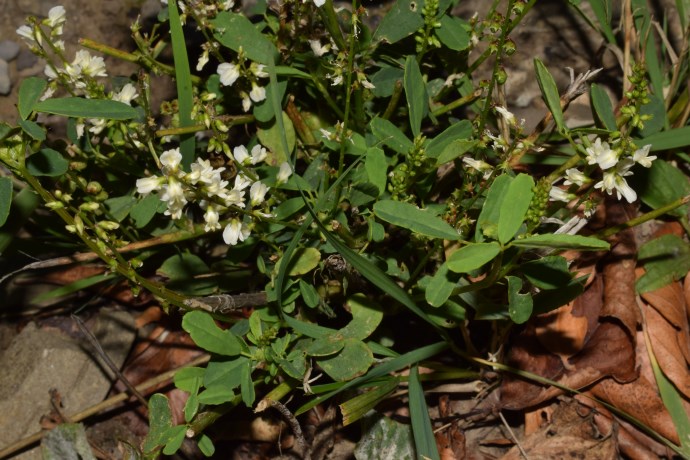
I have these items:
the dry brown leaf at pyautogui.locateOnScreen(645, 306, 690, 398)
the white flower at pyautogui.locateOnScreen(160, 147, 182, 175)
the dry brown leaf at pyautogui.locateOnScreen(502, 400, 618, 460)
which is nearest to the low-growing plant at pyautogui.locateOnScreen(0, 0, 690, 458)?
the white flower at pyautogui.locateOnScreen(160, 147, 182, 175)

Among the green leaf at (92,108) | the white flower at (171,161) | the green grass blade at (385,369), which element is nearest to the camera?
the white flower at (171,161)

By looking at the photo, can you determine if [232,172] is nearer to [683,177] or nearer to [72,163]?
[72,163]

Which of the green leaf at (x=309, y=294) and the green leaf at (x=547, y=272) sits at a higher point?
the green leaf at (x=547, y=272)

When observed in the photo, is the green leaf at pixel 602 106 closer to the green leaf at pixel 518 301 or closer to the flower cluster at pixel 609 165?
the flower cluster at pixel 609 165

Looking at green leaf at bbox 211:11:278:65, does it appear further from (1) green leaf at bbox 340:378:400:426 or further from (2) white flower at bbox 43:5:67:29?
(1) green leaf at bbox 340:378:400:426

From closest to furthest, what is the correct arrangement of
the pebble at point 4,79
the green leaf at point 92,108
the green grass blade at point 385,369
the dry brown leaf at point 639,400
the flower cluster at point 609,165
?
1. the flower cluster at point 609,165
2. the green leaf at point 92,108
3. the green grass blade at point 385,369
4. the dry brown leaf at point 639,400
5. the pebble at point 4,79

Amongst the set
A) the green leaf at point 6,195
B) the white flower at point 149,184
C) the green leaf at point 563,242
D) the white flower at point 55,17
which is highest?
the white flower at point 55,17

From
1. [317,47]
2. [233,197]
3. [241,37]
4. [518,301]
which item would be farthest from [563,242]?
[241,37]

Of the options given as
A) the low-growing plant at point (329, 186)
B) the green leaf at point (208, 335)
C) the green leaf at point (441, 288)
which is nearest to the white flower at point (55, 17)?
the low-growing plant at point (329, 186)
